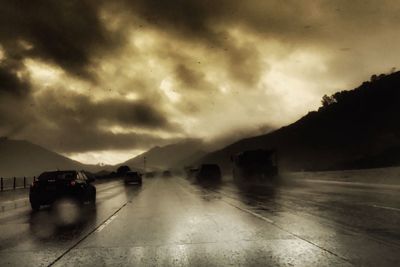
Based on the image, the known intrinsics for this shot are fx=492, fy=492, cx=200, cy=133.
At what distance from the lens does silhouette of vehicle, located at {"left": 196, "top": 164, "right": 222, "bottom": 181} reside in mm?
52062

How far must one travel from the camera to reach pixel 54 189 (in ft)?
68.1

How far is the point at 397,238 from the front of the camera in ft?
32.4

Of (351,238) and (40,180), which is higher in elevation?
(40,180)

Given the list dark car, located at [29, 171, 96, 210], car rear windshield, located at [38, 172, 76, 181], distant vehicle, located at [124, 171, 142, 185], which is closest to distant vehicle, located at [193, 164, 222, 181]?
distant vehicle, located at [124, 171, 142, 185]

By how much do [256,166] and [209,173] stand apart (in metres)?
9.04

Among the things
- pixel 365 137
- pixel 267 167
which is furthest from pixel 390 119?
pixel 267 167

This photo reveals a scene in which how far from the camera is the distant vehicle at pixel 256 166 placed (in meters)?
44.5

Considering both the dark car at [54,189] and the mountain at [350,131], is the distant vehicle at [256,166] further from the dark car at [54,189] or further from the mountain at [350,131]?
the mountain at [350,131]

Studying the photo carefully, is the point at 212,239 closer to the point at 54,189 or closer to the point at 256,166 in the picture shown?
the point at 54,189

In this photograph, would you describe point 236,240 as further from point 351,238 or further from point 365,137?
point 365,137

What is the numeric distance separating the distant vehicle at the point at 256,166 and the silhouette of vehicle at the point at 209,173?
4.92 m

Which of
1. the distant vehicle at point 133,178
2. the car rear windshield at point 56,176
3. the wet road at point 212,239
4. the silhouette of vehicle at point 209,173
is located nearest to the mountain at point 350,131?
the silhouette of vehicle at point 209,173

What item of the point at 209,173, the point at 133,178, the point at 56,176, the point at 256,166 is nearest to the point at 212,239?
the point at 56,176

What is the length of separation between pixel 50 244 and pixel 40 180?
1147 cm
